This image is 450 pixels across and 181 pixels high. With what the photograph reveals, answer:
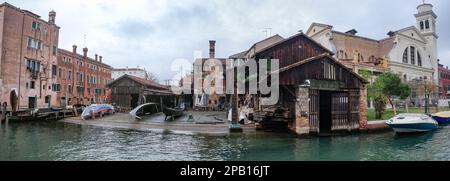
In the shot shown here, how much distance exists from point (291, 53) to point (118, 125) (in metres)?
16.4

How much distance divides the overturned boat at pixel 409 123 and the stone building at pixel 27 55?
3982 centimetres

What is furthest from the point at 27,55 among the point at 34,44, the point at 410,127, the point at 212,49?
the point at 410,127

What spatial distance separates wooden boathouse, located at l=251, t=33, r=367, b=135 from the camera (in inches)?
595

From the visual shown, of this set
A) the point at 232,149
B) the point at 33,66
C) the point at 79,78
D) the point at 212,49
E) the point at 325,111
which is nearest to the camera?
the point at 232,149

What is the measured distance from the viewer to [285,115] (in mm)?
15328

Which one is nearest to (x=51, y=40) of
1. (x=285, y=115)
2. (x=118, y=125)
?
(x=118, y=125)

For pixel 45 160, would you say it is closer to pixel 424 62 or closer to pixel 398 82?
pixel 398 82

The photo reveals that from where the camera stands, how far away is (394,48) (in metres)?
37.6

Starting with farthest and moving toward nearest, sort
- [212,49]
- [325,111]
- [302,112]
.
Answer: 1. [212,49]
2. [325,111]
3. [302,112]

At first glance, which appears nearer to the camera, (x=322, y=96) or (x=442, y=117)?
(x=322, y=96)

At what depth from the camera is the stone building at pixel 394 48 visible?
113 ft

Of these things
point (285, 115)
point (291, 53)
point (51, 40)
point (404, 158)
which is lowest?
point (404, 158)

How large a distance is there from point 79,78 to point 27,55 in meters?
15.3

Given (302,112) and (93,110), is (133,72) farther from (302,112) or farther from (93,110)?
(302,112)
